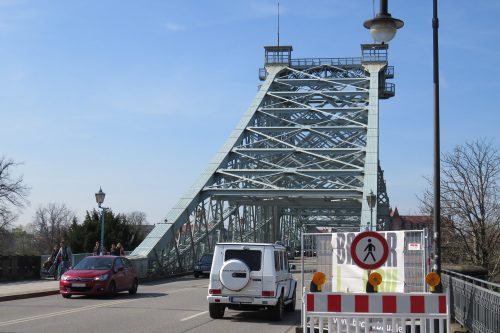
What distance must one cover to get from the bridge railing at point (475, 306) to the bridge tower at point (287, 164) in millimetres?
12668

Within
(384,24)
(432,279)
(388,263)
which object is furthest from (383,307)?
(384,24)

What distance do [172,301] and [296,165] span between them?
27.6 metres

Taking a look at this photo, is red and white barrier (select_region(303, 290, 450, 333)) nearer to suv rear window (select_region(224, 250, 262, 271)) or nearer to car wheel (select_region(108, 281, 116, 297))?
suv rear window (select_region(224, 250, 262, 271))

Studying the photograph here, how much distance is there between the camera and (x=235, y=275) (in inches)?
647

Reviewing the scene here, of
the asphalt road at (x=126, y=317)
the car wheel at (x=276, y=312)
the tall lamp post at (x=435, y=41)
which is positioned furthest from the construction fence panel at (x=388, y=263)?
the car wheel at (x=276, y=312)

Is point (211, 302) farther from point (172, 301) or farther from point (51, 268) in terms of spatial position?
point (51, 268)

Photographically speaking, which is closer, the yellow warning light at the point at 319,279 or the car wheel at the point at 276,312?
the yellow warning light at the point at 319,279

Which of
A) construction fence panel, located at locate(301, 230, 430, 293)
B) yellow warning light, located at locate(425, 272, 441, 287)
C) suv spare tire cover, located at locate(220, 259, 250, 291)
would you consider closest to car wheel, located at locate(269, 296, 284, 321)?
suv spare tire cover, located at locate(220, 259, 250, 291)

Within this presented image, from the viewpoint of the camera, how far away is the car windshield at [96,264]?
22.5 m

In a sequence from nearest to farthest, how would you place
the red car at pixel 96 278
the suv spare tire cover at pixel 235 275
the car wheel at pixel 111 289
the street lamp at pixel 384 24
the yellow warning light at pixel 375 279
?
the yellow warning light at pixel 375 279 → the street lamp at pixel 384 24 → the suv spare tire cover at pixel 235 275 → the red car at pixel 96 278 → the car wheel at pixel 111 289

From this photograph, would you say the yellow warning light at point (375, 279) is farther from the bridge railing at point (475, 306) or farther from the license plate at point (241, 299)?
the license plate at point (241, 299)

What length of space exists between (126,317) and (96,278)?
19.8 feet

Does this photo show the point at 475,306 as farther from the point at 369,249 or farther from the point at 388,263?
the point at 369,249

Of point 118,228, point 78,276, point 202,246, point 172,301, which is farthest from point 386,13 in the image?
point 118,228
